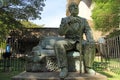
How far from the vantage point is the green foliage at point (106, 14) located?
17688 millimetres

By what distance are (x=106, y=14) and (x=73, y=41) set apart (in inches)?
481

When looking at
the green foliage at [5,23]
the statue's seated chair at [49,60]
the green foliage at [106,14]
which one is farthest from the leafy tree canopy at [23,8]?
the statue's seated chair at [49,60]

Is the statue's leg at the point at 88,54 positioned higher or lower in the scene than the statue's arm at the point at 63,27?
lower

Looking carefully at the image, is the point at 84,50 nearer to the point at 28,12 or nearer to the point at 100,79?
the point at 100,79

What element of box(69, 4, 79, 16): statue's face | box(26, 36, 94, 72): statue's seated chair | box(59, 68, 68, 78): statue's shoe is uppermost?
box(69, 4, 79, 16): statue's face

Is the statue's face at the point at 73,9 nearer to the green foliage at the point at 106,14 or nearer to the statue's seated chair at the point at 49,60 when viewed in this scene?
the statue's seated chair at the point at 49,60

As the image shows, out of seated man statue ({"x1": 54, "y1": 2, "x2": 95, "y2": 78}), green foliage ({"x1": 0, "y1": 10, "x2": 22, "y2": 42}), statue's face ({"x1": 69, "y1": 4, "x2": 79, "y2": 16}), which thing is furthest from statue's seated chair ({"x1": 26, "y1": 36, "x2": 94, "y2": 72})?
green foliage ({"x1": 0, "y1": 10, "x2": 22, "y2": 42})

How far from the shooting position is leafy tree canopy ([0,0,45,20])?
2082 cm

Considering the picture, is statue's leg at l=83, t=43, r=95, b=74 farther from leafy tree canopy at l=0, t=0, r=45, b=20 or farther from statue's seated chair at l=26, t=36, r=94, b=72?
leafy tree canopy at l=0, t=0, r=45, b=20

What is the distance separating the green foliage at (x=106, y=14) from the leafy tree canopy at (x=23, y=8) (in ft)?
15.6

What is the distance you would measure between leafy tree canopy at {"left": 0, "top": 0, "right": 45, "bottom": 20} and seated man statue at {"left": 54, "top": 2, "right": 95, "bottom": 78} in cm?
1384

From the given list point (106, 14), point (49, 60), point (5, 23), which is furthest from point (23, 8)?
point (49, 60)

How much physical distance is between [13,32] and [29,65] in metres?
18.1

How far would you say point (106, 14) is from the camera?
60.2 ft
